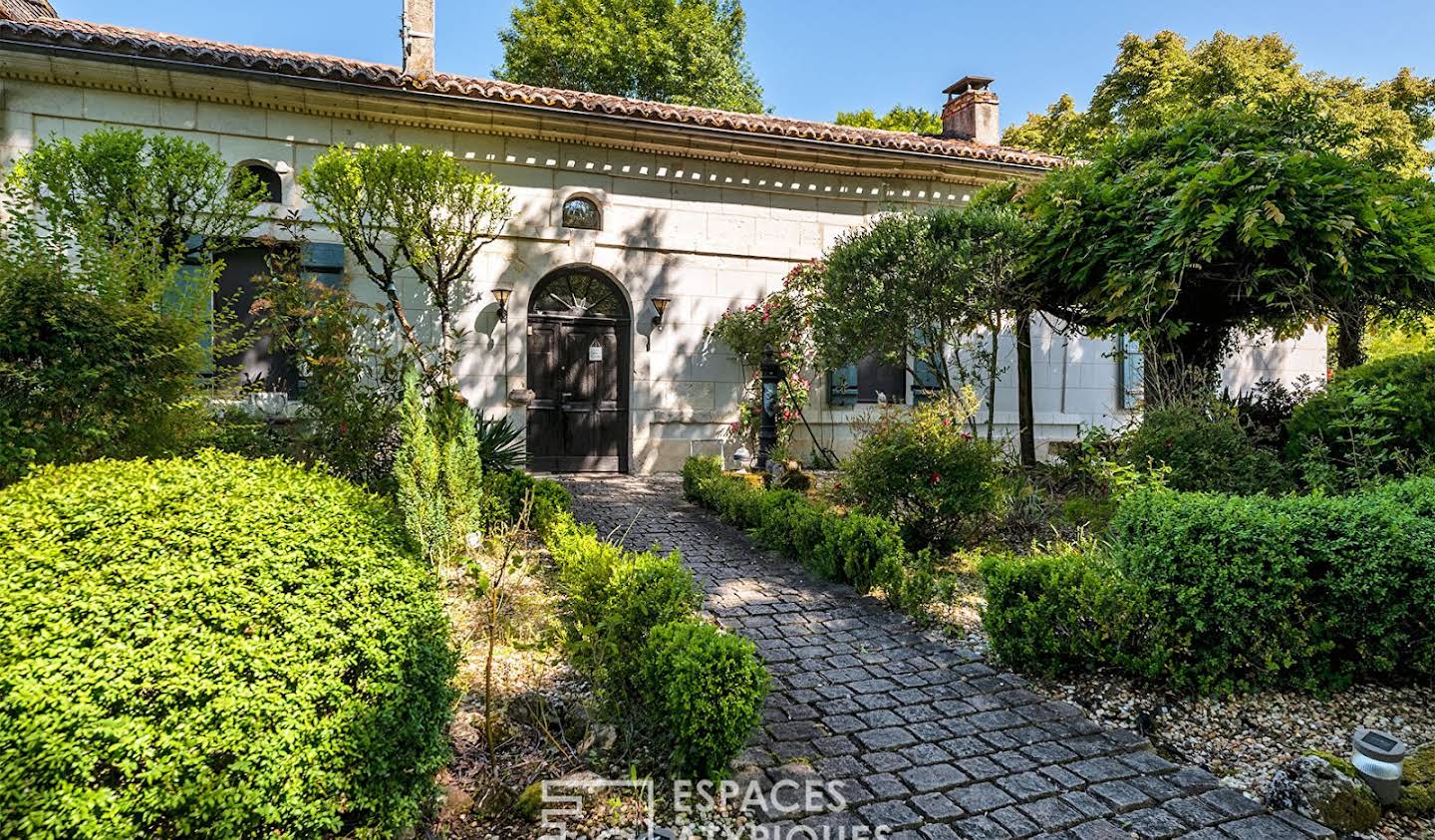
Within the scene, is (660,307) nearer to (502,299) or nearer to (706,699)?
(502,299)

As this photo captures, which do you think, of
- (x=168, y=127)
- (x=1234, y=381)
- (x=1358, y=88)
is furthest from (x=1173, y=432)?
(x=1358, y=88)

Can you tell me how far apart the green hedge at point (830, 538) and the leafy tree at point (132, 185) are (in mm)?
5508

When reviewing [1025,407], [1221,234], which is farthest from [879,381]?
[1221,234]

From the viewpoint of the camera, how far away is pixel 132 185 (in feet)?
22.8

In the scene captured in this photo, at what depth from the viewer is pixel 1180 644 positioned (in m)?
3.77

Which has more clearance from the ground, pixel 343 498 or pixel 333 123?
pixel 333 123

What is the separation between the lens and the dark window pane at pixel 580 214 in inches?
406

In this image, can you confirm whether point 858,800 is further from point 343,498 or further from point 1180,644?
point 343,498

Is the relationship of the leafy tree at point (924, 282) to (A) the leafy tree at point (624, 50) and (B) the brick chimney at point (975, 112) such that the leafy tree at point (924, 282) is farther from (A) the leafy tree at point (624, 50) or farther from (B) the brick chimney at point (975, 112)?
(A) the leafy tree at point (624, 50)

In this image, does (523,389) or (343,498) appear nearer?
(343,498)

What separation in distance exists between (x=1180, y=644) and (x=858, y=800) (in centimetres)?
203

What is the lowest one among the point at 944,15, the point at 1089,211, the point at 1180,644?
the point at 1180,644

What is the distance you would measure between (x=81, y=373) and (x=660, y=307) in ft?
23.5

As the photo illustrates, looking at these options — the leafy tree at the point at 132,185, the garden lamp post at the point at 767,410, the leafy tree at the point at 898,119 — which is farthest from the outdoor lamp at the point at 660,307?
the leafy tree at the point at 898,119
